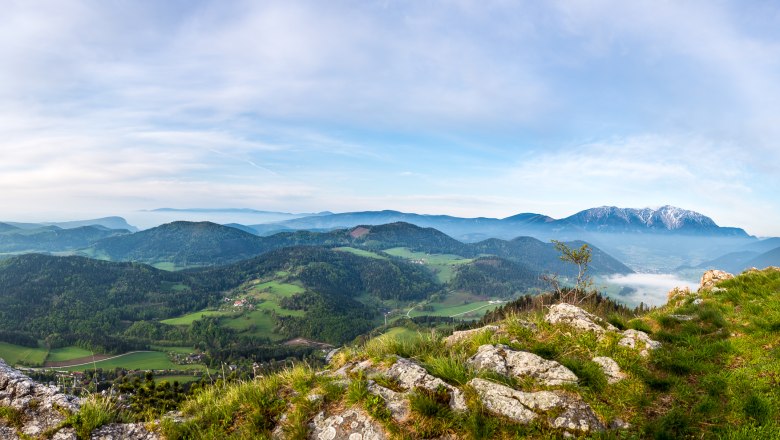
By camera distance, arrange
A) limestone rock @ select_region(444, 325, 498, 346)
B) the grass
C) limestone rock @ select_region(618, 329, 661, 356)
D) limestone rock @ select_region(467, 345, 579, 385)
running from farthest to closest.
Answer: limestone rock @ select_region(444, 325, 498, 346) → limestone rock @ select_region(618, 329, 661, 356) → limestone rock @ select_region(467, 345, 579, 385) → the grass

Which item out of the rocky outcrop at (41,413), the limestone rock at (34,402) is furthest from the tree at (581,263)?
the limestone rock at (34,402)

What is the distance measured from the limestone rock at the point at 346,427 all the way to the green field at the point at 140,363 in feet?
590

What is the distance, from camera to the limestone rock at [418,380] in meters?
7.13

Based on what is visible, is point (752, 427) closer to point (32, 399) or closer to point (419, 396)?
point (419, 396)

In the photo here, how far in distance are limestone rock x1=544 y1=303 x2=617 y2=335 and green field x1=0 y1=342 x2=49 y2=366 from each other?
23431cm

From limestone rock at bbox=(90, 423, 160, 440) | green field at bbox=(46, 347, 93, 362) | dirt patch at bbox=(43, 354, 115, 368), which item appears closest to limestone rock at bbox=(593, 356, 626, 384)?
limestone rock at bbox=(90, 423, 160, 440)

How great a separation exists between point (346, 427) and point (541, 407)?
4.04 m

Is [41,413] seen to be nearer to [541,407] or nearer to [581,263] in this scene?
[541,407]

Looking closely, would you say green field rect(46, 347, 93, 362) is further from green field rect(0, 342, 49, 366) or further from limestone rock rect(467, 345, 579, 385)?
limestone rock rect(467, 345, 579, 385)

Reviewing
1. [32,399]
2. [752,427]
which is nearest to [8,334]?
[32,399]

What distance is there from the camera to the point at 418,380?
7.88 meters

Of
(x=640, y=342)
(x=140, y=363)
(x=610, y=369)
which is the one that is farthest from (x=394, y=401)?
(x=140, y=363)

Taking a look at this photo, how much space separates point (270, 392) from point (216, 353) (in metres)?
205

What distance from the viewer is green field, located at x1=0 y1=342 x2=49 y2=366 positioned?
159m
